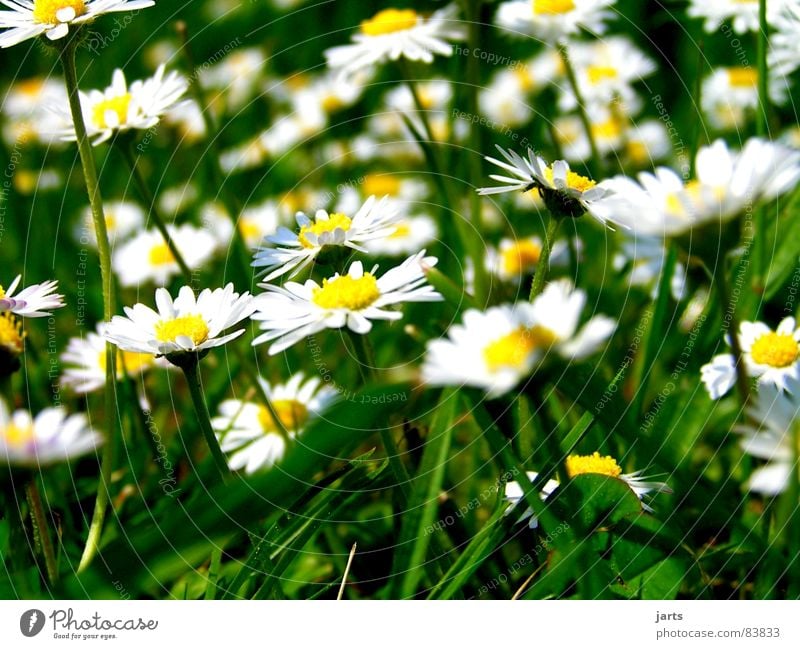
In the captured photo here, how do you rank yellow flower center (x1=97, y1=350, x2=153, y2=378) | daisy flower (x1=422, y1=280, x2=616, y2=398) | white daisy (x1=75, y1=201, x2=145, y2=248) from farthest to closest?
1. white daisy (x1=75, y1=201, x2=145, y2=248)
2. yellow flower center (x1=97, y1=350, x2=153, y2=378)
3. daisy flower (x1=422, y1=280, x2=616, y2=398)

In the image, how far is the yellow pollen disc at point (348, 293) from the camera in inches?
16.6

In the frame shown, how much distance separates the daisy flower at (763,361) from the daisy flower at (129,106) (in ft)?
1.13

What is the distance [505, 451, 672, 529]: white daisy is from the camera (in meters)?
0.47

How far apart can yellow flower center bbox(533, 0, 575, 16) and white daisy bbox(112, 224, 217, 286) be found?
34 centimetres

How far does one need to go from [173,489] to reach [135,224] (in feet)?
1.57

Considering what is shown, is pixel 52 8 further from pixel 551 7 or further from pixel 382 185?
pixel 382 185

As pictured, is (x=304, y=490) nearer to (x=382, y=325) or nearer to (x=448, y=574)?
(x=448, y=574)

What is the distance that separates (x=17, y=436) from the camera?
48cm

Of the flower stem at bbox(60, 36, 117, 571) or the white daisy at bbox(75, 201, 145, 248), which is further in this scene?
the white daisy at bbox(75, 201, 145, 248)

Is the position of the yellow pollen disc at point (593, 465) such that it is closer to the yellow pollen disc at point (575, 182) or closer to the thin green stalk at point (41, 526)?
the yellow pollen disc at point (575, 182)

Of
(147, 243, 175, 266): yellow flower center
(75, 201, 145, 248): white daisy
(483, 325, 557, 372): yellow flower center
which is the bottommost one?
(483, 325, 557, 372): yellow flower center

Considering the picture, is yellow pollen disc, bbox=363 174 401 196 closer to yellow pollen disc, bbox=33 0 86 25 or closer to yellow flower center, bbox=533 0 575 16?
yellow flower center, bbox=533 0 575 16

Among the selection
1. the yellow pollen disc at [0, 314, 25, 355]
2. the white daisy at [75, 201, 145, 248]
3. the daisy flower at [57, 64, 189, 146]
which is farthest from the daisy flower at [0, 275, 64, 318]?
the white daisy at [75, 201, 145, 248]

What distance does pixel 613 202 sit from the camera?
46 cm
